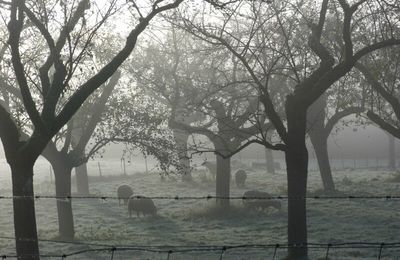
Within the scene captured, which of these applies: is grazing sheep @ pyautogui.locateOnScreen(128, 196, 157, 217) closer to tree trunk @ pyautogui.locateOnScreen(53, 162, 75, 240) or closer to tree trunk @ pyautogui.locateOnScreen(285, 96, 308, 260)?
tree trunk @ pyautogui.locateOnScreen(53, 162, 75, 240)

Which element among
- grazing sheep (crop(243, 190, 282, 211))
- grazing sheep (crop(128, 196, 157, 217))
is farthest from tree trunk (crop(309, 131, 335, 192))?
grazing sheep (crop(128, 196, 157, 217))

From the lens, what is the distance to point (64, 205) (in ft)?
70.7

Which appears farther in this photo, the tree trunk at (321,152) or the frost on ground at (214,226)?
the tree trunk at (321,152)

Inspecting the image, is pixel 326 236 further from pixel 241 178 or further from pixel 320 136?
pixel 241 178

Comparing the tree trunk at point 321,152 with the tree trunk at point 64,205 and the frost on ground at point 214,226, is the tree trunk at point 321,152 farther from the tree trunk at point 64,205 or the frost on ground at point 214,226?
the tree trunk at point 64,205

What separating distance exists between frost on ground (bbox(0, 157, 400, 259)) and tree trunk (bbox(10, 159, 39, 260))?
192cm

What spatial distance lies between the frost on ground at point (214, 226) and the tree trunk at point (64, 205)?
43 centimetres

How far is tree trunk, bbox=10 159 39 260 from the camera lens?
11.1 meters

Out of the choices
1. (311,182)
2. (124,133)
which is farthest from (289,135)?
(311,182)

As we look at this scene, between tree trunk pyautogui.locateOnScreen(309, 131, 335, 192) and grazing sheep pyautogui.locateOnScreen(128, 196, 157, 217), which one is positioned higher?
tree trunk pyautogui.locateOnScreen(309, 131, 335, 192)

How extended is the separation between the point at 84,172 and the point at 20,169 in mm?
28842

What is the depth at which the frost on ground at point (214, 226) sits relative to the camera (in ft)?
55.6

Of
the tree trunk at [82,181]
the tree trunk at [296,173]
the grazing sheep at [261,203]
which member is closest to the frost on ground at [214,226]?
the grazing sheep at [261,203]

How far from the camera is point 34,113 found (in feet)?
35.6
